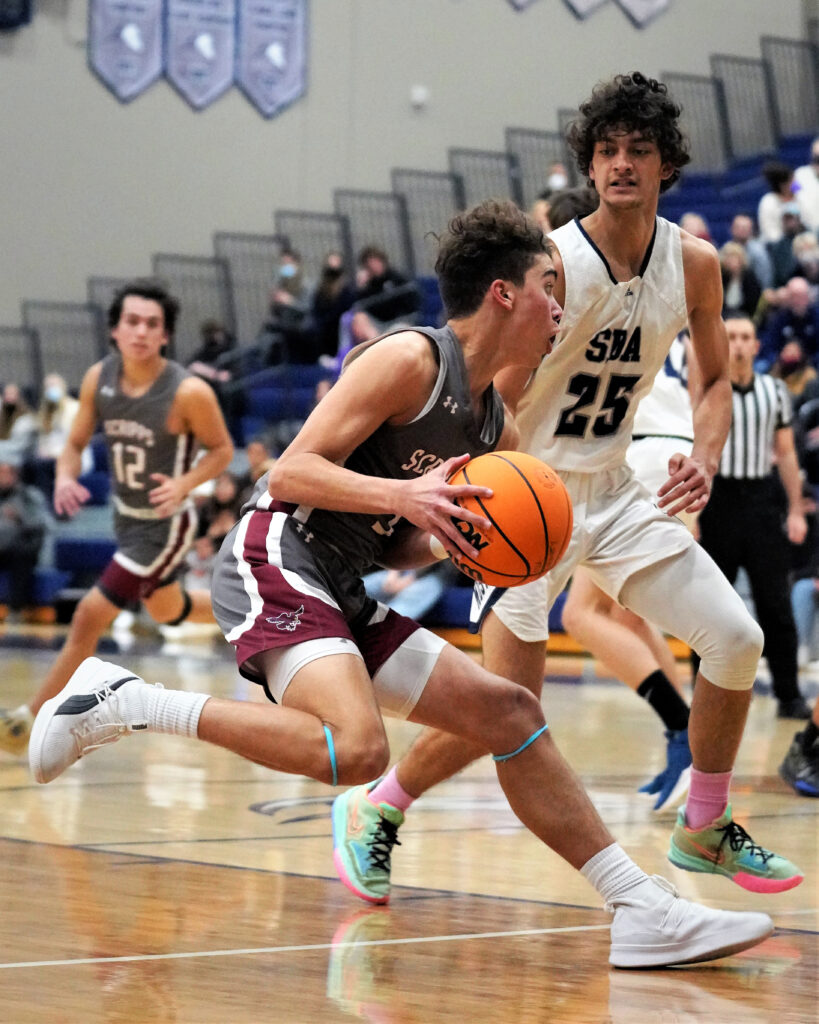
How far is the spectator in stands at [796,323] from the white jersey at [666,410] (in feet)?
20.5

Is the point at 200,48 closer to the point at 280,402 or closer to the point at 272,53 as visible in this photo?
the point at 272,53

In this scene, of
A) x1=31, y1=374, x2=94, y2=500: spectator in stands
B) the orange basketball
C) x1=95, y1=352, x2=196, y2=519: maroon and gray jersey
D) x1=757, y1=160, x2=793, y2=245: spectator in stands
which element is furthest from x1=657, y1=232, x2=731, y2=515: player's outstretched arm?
x1=31, y1=374, x2=94, y2=500: spectator in stands

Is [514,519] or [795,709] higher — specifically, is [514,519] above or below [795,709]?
above

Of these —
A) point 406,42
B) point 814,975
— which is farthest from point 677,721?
point 406,42

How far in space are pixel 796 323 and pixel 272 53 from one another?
8630mm

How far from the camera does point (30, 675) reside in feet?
31.2

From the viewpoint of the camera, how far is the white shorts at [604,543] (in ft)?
13.7

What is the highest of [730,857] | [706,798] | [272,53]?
[272,53]

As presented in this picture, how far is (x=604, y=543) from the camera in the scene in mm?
4262

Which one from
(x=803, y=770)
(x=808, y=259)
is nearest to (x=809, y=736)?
(x=803, y=770)

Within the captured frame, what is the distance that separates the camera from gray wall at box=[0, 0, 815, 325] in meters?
18.1

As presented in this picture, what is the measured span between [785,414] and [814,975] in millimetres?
4962

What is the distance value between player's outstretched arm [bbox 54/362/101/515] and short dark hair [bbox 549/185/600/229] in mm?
2325

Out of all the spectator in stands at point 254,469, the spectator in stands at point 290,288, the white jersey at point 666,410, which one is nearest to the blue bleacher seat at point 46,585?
the spectator in stands at point 254,469
